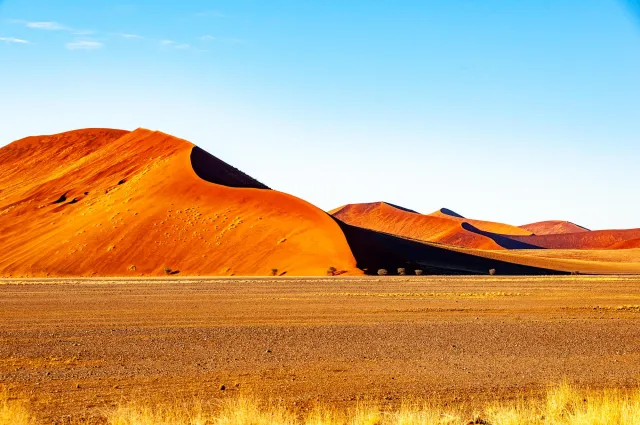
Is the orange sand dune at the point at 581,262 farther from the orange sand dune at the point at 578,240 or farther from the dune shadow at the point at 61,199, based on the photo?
the orange sand dune at the point at 578,240

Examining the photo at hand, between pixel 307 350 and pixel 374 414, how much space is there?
7.26 metres

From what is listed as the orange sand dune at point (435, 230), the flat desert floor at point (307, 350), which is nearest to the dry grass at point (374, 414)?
the flat desert floor at point (307, 350)

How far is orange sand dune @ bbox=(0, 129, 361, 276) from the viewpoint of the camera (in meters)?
63.4

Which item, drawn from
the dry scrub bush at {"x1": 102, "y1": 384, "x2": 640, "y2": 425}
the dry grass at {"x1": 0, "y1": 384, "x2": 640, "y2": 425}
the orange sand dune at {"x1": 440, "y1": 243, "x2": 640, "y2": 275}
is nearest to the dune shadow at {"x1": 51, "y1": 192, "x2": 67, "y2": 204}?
the orange sand dune at {"x1": 440, "y1": 243, "x2": 640, "y2": 275}

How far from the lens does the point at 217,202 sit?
73.6 meters

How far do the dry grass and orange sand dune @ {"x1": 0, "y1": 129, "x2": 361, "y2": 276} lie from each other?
47864mm

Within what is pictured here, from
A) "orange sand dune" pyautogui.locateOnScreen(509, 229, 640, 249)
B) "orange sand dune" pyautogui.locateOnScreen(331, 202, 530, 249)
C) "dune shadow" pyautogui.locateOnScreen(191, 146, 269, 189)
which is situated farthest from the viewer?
"orange sand dune" pyautogui.locateOnScreen(509, 229, 640, 249)

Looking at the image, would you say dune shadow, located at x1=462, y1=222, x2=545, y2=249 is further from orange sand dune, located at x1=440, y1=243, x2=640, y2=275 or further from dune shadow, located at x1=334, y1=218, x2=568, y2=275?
dune shadow, located at x1=334, y1=218, x2=568, y2=275

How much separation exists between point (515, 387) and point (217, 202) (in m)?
62.6

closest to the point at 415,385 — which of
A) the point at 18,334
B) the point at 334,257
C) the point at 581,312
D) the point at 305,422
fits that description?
the point at 305,422

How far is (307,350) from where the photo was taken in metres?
16.8

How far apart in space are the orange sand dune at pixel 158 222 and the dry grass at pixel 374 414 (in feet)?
157

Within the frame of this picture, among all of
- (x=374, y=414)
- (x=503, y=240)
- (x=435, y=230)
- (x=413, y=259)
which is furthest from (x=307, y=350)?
(x=503, y=240)

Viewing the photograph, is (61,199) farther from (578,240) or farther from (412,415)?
Result: (578,240)
